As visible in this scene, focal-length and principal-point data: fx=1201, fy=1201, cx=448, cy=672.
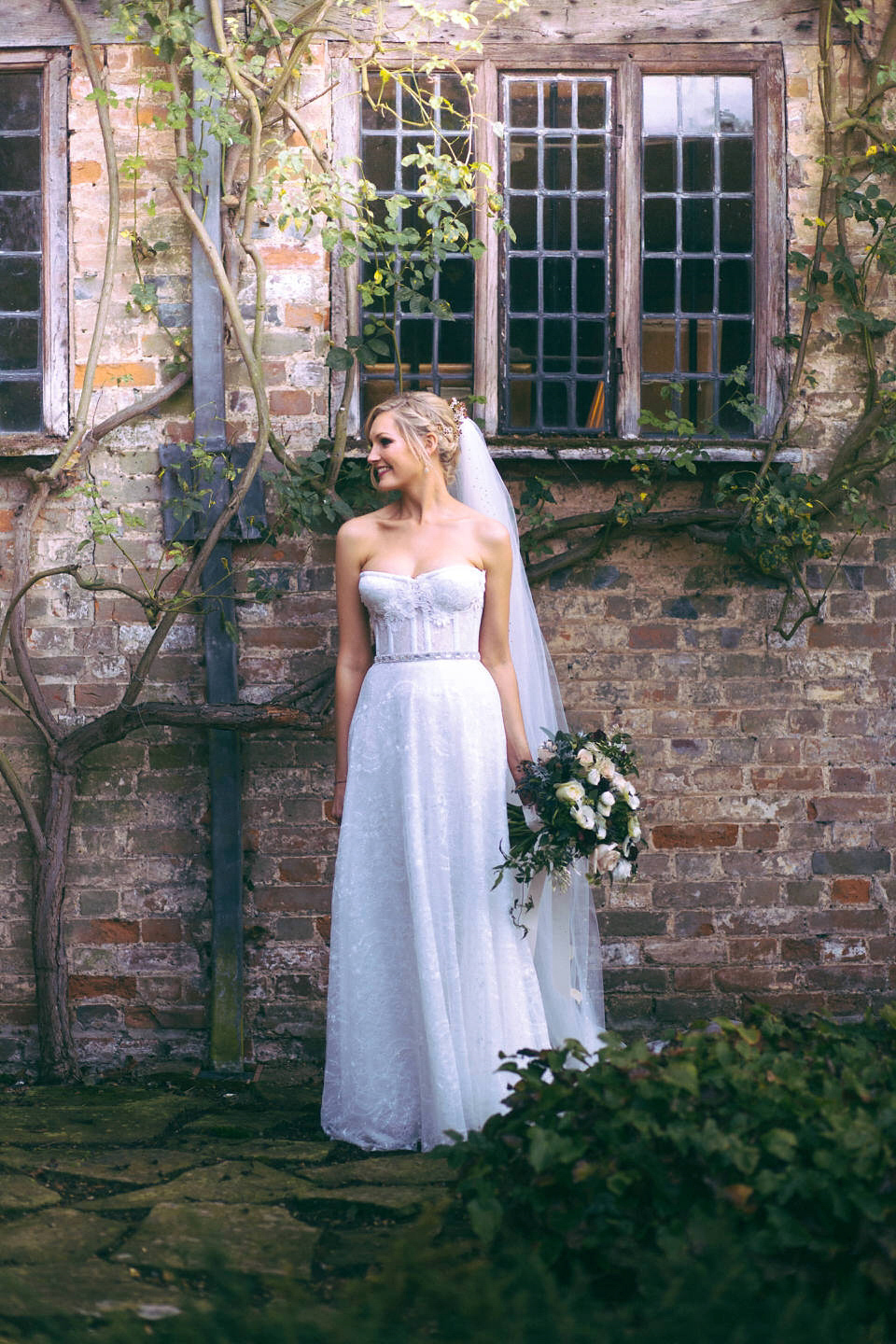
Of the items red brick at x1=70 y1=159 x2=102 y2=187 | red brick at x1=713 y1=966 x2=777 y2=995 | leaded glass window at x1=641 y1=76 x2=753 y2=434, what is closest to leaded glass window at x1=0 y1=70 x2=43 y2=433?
red brick at x1=70 y1=159 x2=102 y2=187

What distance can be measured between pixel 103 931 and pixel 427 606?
1.94 metres

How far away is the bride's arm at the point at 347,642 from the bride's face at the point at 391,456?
21cm

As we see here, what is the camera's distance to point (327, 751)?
4.50m

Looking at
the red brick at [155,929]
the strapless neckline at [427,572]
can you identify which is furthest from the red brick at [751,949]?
the red brick at [155,929]

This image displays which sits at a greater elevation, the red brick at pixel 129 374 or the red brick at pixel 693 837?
the red brick at pixel 129 374

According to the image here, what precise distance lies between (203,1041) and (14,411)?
2.50m

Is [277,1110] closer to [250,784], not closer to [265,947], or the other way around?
[265,947]

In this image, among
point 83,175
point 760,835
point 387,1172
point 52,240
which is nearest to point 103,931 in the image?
point 387,1172

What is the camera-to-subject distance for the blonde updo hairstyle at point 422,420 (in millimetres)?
3668

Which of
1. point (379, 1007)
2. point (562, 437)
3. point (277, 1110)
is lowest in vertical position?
point (277, 1110)

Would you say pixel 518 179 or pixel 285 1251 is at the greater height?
pixel 518 179

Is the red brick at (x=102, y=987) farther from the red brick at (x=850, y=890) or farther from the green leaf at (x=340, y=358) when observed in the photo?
the red brick at (x=850, y=890)

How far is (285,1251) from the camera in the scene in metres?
2.70

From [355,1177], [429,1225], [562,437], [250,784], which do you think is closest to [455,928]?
[355,1177]
